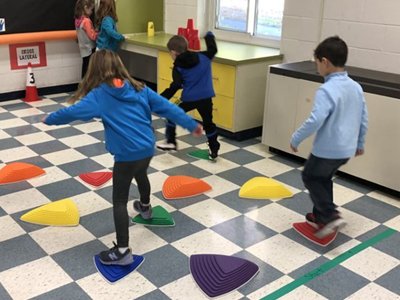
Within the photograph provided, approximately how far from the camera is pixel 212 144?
12.3 ft

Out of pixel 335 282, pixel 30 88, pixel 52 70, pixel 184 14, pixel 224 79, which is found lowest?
pixel 335 282

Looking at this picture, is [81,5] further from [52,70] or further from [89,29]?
[52,70]

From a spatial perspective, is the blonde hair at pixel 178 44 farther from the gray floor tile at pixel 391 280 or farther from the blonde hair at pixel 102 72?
the gray floor tile at pixel 391 280

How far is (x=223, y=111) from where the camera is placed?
425cm

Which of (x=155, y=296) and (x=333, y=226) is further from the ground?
(x=333, y=226)

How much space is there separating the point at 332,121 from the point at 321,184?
406 millimetres

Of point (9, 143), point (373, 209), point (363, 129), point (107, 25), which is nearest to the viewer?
point (363, 129)

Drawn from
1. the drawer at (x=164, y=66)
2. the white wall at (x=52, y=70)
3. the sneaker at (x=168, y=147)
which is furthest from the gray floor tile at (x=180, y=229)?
the white wall at (x=52, y=70)

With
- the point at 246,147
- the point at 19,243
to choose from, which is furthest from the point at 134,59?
the point at 19,243

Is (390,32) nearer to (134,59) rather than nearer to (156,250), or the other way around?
(156,250)

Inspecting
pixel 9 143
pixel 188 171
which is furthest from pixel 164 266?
pixel 9 143

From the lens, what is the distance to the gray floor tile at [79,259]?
7.68 ft

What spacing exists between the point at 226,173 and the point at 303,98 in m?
0.83

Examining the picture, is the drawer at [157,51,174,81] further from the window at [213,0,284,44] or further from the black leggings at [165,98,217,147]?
the black leggings at [165,98,217,147]
